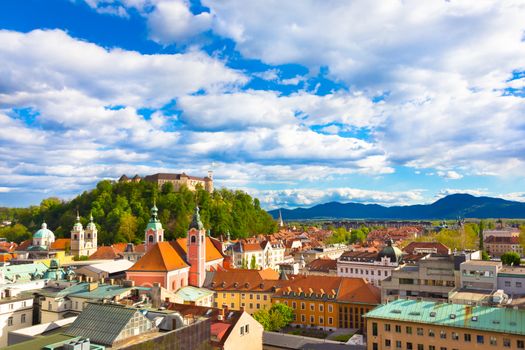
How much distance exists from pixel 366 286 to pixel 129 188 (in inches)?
3714

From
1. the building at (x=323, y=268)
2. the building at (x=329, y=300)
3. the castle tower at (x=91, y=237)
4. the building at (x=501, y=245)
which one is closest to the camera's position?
the building at (x=329, y=300)

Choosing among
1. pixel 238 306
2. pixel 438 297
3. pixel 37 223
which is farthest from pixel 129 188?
pixel 438 297

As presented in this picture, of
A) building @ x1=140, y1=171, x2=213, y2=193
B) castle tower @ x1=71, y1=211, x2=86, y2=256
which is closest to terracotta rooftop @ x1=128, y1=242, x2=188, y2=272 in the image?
castle tower @ x1=71, y1=211, x2=86, y2=256

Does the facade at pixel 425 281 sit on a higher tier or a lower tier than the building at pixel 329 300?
higher

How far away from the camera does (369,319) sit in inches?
1697

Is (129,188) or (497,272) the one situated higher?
(129,188)

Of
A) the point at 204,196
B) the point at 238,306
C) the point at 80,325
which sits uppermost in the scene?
the point at 204,196

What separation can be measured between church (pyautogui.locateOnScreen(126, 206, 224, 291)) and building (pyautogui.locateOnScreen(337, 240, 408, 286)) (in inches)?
942

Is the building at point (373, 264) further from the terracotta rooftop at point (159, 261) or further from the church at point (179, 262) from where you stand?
the terracotta rooftop at point (159, 261)

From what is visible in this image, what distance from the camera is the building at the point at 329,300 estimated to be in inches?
2327

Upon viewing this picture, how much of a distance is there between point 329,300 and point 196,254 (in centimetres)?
2109

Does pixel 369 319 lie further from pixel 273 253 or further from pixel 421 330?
pixel 273 253

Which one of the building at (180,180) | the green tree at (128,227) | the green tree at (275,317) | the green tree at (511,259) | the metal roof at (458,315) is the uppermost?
the building at (180,180)

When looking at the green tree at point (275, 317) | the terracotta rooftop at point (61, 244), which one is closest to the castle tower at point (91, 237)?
the terracotta rooftop at point (61, 244)
